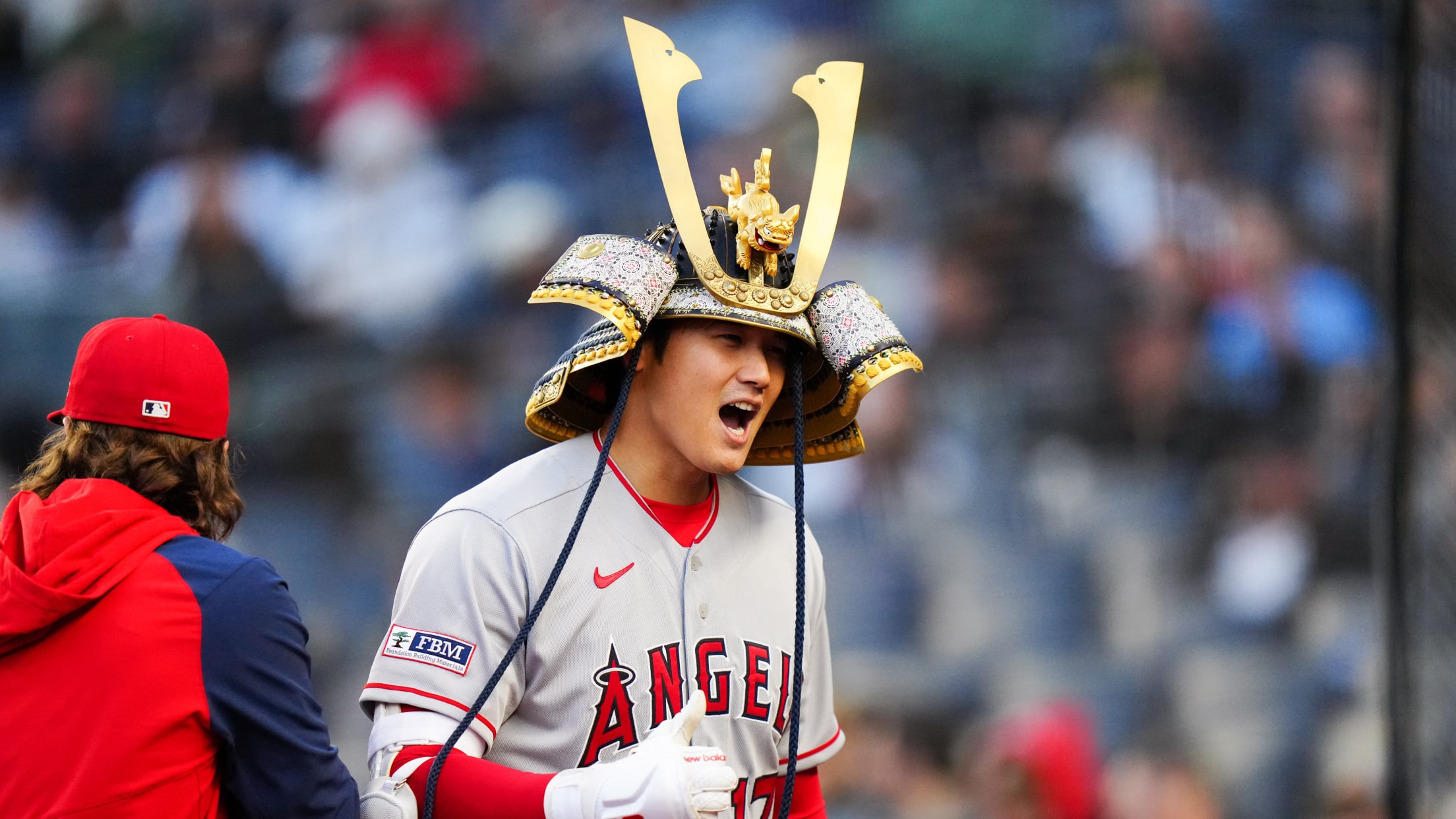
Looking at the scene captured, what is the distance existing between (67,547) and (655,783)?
821 mm

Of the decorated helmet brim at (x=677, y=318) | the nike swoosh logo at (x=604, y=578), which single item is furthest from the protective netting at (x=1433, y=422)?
the nike swoosh logo at (x=604, y=578)

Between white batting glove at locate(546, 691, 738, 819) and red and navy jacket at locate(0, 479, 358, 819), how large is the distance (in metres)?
0.35

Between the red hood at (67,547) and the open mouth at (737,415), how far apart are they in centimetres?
90

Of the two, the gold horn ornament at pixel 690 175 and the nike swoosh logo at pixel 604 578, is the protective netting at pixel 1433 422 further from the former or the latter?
the nike swoosh logo at pixel 604 578

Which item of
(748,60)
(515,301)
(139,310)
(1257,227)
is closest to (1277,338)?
(1257,227)

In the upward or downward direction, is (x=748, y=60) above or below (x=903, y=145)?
above

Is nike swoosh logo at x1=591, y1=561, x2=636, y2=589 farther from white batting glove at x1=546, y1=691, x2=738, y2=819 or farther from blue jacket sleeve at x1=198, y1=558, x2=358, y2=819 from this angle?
blue jacket sleeve at x1=198, y1=558, x2=358, y2=819

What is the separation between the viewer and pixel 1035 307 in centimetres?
550

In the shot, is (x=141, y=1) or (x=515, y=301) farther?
(x=141, y=1)

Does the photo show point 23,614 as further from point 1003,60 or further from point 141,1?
point 141,1

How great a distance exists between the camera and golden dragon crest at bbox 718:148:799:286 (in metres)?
2.30

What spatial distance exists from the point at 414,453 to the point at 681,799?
12.6ft

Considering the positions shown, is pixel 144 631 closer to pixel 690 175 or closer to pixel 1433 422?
pixel 690 175

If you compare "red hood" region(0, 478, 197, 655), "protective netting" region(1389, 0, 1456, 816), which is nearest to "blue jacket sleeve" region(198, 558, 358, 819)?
"red hood" region(0, 478, 197, 655)
